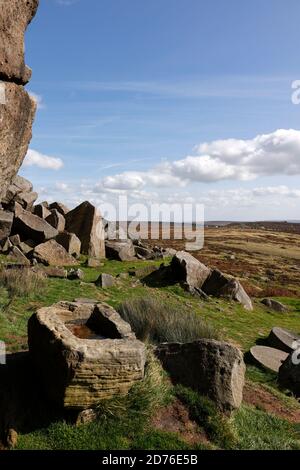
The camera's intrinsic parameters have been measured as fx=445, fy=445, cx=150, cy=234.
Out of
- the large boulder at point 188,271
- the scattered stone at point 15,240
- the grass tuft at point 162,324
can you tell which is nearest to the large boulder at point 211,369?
the grass tuft at point 162,324

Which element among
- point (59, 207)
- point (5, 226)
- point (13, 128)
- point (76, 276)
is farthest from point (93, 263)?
point (13, 128)

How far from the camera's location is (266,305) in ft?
81.3

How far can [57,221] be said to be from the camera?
29.1m

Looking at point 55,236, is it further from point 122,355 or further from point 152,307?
point 122,355

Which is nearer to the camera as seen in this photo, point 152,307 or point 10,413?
point 10,413

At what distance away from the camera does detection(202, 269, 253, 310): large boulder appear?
22.5m

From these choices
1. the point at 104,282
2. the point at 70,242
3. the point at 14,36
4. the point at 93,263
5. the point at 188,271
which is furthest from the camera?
the point at 70,242

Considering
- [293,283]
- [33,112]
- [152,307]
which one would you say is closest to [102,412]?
[33,112]

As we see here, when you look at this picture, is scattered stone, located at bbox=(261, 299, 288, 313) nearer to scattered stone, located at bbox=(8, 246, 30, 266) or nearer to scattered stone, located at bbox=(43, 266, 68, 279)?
scattered stone, located at bbox=(43, 266, 68, 279)

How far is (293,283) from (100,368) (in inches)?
1470

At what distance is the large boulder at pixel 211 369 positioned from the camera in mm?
8984

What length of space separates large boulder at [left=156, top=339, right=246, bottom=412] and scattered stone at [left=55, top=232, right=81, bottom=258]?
650 inches

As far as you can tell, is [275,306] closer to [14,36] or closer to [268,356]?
[268,356]

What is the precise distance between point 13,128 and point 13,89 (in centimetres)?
64
